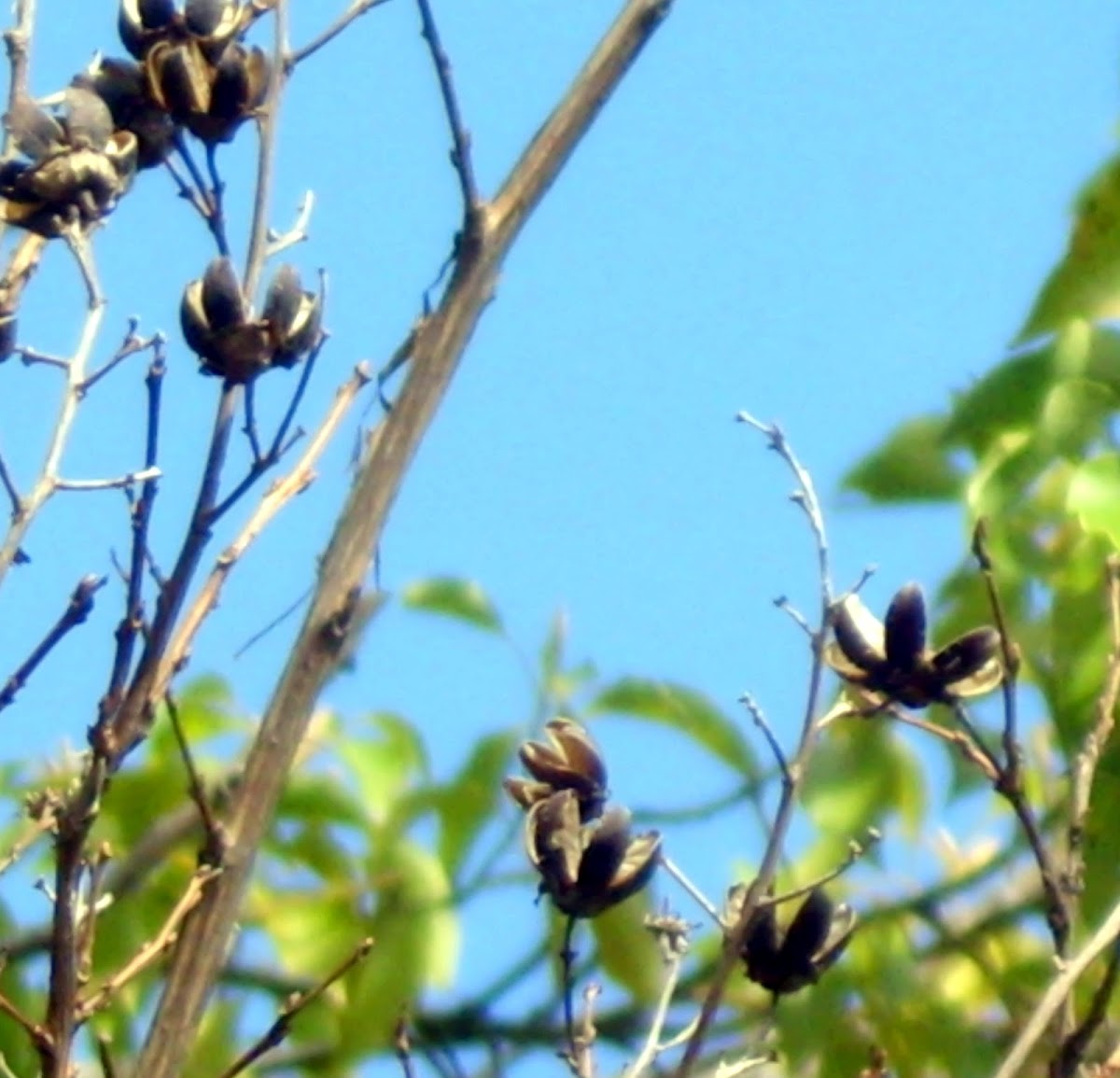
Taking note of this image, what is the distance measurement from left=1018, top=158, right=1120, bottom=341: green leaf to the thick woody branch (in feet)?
1.31

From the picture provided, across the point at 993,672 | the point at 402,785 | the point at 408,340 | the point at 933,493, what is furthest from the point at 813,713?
the point at 402,785

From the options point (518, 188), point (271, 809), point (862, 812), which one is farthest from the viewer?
point (862, 812)

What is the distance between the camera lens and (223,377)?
1.13 meters

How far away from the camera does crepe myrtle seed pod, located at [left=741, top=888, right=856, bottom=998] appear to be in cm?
117

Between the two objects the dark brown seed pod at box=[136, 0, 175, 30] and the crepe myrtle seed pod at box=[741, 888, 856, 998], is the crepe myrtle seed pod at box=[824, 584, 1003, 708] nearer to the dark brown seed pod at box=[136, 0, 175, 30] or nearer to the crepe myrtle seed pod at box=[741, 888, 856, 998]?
the crepe myrtle seed pod at box=[741, 888, 856, 998]

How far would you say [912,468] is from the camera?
154 cm

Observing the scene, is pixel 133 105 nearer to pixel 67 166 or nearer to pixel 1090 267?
pixel 67 166

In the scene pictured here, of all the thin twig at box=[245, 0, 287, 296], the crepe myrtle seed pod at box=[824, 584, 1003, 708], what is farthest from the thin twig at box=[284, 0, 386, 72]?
the crepe myrtle seed pod at box=[824, 584, 1003, 708]

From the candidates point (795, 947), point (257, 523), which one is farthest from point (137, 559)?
point (795, 947)

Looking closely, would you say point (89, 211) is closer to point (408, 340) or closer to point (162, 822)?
point (408, 340)

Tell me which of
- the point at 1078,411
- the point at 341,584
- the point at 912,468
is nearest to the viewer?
the point at 341,584

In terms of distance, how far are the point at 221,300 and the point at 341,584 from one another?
0.53 feet

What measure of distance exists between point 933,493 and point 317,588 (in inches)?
22.9

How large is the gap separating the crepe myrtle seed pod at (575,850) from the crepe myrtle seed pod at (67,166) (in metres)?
0.38
